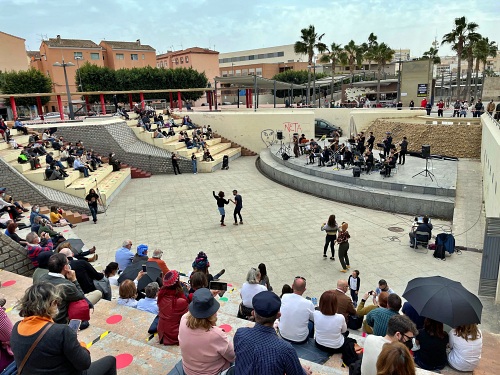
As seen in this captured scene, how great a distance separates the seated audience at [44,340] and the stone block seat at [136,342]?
1.29m

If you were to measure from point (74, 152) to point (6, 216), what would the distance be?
8.41 m

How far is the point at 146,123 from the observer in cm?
2491

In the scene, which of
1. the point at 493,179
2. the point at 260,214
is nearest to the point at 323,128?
the point at 260,214

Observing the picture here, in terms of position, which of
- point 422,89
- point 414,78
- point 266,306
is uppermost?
point 414,78

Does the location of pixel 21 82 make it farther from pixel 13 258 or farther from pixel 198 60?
pixel 198 60

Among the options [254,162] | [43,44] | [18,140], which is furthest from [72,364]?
[43,44]

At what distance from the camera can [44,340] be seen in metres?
2.52

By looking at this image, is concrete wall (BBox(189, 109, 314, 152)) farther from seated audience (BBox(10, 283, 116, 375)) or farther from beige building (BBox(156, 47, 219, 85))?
beige building (BBox(156, 47, 219, 85))

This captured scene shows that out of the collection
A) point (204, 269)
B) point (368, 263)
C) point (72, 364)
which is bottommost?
point (368, 263)

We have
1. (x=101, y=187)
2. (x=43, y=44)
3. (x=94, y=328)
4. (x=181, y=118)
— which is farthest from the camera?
(x=43, y=44)

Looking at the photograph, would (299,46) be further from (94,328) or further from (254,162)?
(94,328)

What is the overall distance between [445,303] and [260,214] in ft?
32.2

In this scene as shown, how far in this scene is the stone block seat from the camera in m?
3.80

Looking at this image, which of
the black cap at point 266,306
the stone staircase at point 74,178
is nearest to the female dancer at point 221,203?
the stone staircase at point 74,178
